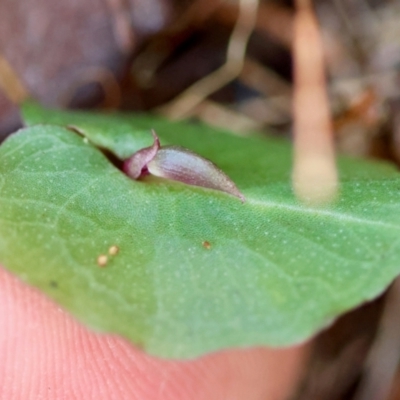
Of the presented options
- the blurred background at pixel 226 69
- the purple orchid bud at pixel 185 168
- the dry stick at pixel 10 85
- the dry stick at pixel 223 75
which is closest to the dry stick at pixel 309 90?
the blurred background at pixel 226 69

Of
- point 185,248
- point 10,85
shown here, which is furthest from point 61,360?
point 10,85

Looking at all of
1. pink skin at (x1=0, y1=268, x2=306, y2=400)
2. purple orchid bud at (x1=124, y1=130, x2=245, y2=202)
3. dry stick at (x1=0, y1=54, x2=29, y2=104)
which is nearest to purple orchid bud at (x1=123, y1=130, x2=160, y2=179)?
purple orchid bud at (x1=124, y1=130, x2=245, y2=202)

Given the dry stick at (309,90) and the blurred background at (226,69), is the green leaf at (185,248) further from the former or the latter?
the blurred background at (226,69)

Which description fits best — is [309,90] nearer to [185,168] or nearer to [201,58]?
[201,58]

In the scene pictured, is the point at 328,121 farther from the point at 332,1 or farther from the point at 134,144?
the point at 134,144

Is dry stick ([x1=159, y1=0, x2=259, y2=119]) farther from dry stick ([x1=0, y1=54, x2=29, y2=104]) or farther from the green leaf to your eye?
the green leaf

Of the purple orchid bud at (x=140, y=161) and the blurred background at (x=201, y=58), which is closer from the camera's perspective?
the purple orchid bud at (x=140, y=161)
